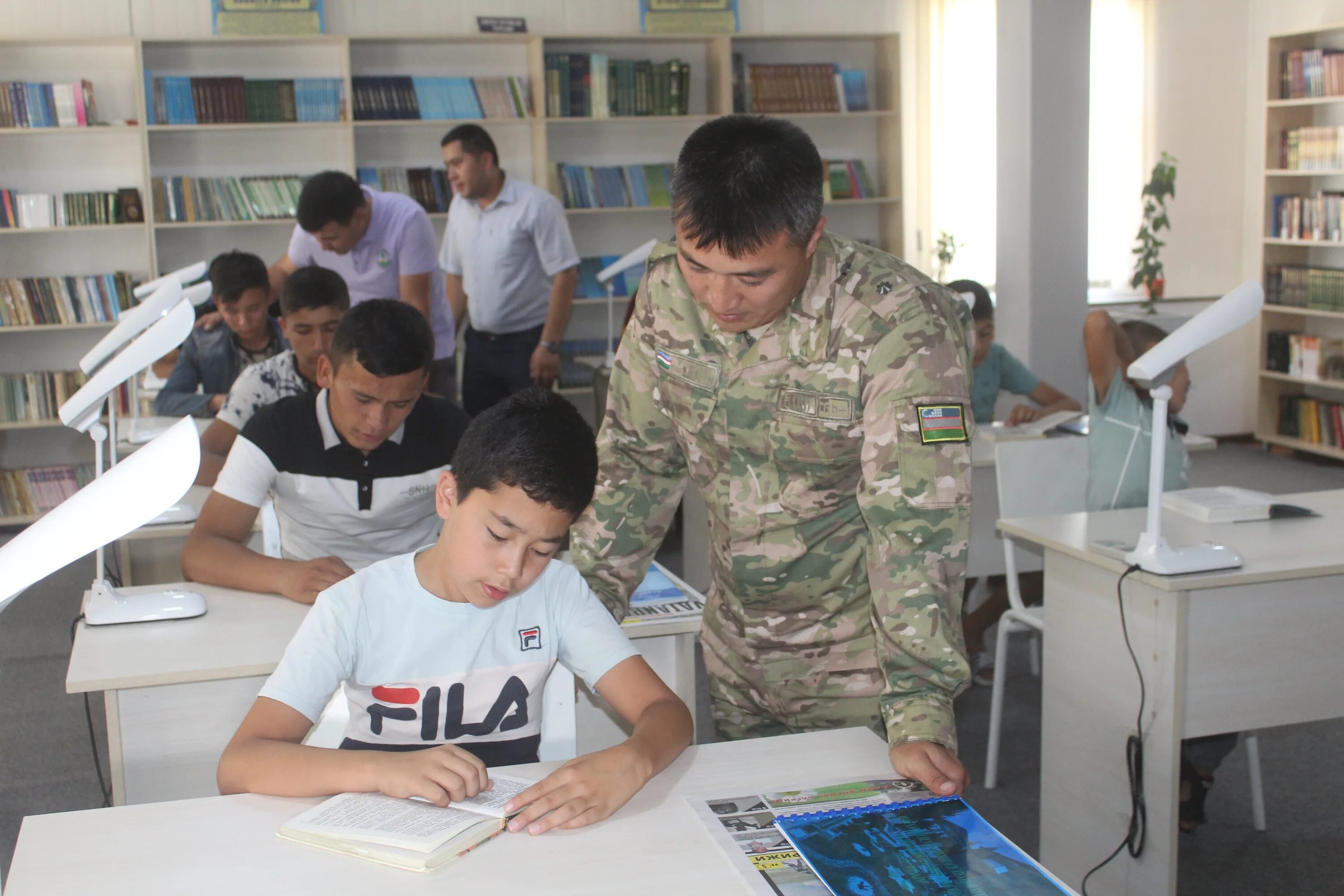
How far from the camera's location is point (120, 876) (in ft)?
3.79

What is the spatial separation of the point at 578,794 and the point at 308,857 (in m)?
0.27

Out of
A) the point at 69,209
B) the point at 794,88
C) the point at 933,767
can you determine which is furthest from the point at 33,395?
the point at 933,767

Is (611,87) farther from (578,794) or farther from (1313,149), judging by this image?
(578,794)

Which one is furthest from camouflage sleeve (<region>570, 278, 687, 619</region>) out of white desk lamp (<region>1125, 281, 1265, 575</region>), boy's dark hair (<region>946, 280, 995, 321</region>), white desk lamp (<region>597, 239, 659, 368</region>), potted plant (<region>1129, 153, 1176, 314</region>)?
potted plant (<region>1129, 153, 1176, 314</region>)

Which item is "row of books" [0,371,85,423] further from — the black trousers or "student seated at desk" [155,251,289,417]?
the black trousers

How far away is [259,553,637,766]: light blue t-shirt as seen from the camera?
4.95 feet

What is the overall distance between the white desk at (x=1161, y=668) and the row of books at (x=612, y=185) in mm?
4079

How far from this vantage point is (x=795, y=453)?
1.49m

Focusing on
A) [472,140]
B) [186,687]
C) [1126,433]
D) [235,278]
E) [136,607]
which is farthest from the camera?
[472,140]

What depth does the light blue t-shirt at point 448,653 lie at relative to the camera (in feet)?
4.95

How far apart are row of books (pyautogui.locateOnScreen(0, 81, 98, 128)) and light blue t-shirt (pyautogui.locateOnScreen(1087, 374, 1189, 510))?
478 cm

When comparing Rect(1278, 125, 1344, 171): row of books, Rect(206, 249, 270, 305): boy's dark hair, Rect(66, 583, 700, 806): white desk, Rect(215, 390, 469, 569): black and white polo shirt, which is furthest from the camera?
Rect(1278, 125, 1344, 171): row of books

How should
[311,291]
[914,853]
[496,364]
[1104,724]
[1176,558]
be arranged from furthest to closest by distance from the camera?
[496,364], [311,291], [1104,724], [1176,558], [914,853]

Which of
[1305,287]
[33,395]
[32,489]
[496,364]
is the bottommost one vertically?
[32,489]
